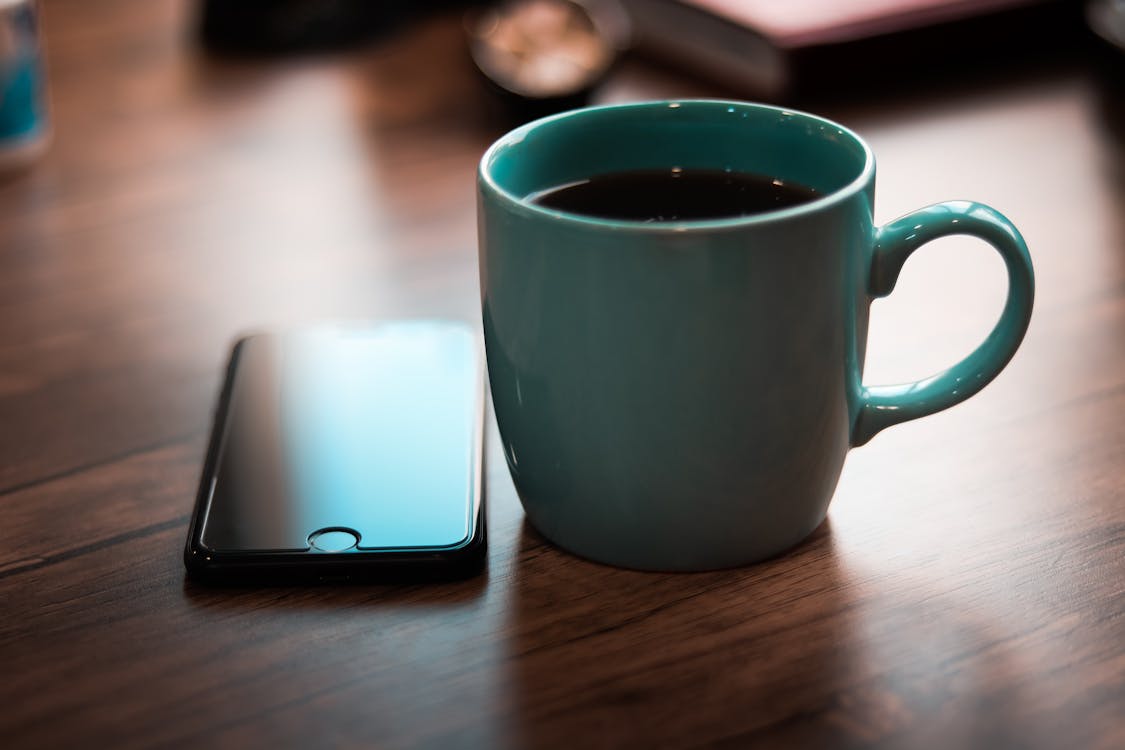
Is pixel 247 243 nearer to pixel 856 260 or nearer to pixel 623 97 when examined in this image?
pixel 623 97

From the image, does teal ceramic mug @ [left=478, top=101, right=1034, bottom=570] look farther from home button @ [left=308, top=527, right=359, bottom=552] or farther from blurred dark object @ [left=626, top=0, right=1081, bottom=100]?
blurred dark object @ [left=626, top=0, right=1081, bottom=100]

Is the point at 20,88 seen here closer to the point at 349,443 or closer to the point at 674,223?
the point at 349,443

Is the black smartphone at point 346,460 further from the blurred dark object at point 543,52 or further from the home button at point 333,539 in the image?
the blurred dark object at point 543,52

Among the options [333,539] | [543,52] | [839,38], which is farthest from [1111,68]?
[333,539]

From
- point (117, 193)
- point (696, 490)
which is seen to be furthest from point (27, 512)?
point (117, 193)

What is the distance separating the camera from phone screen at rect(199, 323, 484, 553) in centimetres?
47

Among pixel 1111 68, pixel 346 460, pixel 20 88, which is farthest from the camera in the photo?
pixel 1111 68

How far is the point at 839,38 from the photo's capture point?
90cm

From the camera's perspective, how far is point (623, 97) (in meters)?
0.96

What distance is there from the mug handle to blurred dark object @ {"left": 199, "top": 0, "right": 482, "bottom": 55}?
743 millimetres

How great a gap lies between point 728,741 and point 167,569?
217 millimetres

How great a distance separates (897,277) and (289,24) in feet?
2.49

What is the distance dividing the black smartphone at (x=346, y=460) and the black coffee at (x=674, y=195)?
0.11m

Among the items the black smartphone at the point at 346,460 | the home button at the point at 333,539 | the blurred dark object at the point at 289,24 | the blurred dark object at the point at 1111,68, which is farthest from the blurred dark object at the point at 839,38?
the home button at the point at 333,539
